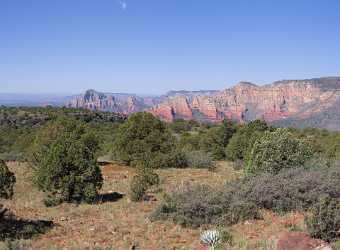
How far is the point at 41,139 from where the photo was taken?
31594 mm

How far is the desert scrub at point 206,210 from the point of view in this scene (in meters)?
14.0

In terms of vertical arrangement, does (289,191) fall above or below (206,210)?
above

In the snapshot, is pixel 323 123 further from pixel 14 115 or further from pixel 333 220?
pixel 333 220

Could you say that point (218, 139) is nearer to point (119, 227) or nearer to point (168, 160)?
point (168, 160)

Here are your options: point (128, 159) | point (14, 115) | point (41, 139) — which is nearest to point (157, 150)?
point (128, 159)

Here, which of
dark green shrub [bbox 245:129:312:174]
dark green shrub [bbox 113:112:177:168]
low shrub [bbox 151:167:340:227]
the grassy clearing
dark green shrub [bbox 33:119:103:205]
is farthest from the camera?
dark green shrub [bbox 113:112:177:168]

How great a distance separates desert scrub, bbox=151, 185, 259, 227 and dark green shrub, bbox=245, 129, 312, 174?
23.2 ft

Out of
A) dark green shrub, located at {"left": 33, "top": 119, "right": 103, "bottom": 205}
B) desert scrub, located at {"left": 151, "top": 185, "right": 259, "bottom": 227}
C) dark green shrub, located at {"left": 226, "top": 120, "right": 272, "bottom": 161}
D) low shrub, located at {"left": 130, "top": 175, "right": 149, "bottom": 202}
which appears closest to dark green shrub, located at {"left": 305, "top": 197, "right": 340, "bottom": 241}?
desert scrub, located at {"left": 151, "top": 185, "right": 259, "bottom": 227}

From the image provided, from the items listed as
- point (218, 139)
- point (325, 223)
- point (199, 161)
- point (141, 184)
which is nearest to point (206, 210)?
point (325, 223)

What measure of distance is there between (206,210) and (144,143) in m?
21.3

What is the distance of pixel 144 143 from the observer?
3516 cm

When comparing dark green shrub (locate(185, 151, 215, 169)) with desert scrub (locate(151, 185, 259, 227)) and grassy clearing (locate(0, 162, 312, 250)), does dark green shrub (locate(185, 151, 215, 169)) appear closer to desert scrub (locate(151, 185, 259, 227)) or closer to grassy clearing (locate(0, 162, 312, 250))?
grassy clearing (locate(0, 162, 312, 250))

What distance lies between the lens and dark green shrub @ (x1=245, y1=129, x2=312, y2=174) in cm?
2209

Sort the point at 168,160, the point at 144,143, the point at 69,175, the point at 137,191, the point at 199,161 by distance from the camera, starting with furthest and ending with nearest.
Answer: the point at 199,161 → the point at 144,143 → the point at 168,160 → the point at 69,175 → the point at 137,191
